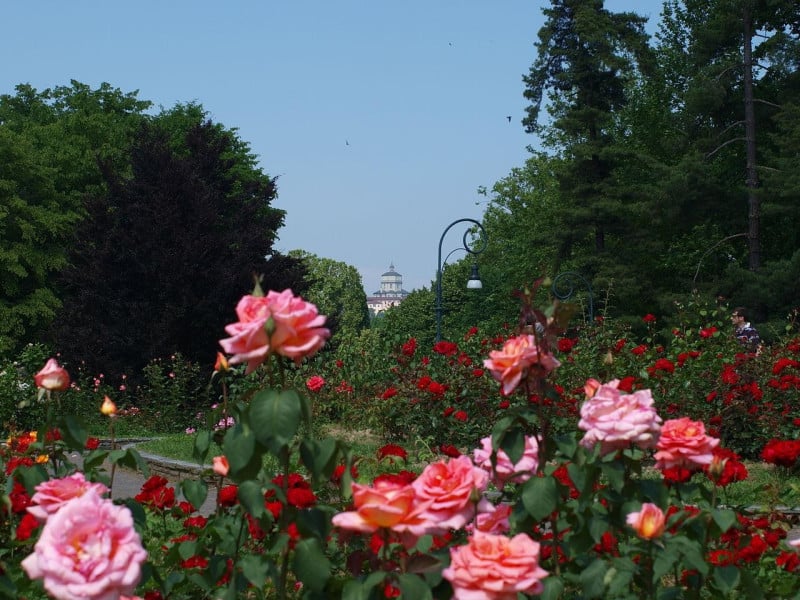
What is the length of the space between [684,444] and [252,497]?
1.25 meters

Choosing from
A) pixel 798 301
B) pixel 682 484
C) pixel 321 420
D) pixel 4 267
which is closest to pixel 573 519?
pixel 682 484

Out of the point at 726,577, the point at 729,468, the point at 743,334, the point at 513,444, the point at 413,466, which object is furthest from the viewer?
the point at 743,334

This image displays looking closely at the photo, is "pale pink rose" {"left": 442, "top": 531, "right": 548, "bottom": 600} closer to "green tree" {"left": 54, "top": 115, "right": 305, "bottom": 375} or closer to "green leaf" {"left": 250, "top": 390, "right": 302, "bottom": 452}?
"green leaf" {"left": 250, "top": 390, "right": 302, "bottom": 452}

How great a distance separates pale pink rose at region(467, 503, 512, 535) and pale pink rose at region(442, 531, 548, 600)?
54 cm

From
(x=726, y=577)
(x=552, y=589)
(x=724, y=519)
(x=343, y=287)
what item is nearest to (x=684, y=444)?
(x=724, y=519)

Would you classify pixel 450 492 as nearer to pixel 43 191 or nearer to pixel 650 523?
pixel 650 523

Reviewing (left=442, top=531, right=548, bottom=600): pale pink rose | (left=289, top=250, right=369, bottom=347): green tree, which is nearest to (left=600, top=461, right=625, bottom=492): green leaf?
(left=442, top=531, right=548, bottom=600): pale pink rose

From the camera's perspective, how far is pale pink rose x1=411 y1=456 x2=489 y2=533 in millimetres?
2215

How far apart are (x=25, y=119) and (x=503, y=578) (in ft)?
125

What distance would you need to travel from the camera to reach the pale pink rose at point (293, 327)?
222cm

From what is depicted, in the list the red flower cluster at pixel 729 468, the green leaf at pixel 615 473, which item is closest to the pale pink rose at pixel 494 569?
the green leaf at pixel 615 473

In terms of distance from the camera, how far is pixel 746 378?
1023 cm

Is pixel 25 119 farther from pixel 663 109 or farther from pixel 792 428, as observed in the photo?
pixel 792 428

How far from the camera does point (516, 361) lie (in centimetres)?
262
